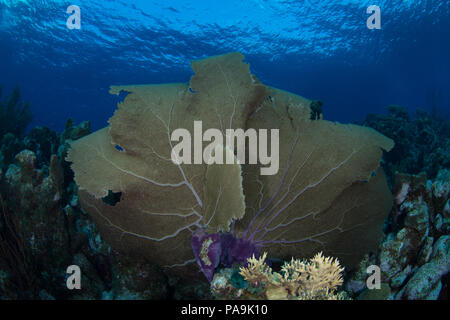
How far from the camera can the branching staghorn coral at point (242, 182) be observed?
224 cm

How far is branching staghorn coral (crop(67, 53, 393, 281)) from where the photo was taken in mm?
2240

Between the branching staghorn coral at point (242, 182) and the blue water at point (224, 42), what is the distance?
18291 millimetres

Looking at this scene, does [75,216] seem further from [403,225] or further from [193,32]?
[193,32]

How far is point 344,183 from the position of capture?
8.05 feet

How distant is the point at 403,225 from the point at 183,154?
2.63 m

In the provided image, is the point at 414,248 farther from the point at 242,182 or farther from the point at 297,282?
the point at 242,182

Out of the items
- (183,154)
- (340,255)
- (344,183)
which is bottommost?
(340,255)

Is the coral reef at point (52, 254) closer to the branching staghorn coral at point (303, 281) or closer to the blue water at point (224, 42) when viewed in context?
the branching staghorn coral at point (303, 281)

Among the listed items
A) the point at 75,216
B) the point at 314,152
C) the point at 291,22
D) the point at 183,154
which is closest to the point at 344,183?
the point at 314,152

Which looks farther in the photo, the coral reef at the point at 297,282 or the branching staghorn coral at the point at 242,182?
the branching staghorn coral at the point at 242,182

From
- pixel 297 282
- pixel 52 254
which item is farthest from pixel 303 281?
pixel 52 254

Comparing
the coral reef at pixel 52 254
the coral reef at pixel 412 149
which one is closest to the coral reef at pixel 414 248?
the coral reef at pixel 52 254

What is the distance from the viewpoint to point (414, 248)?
2.54 metres

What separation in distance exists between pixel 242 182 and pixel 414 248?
6.79 feet
